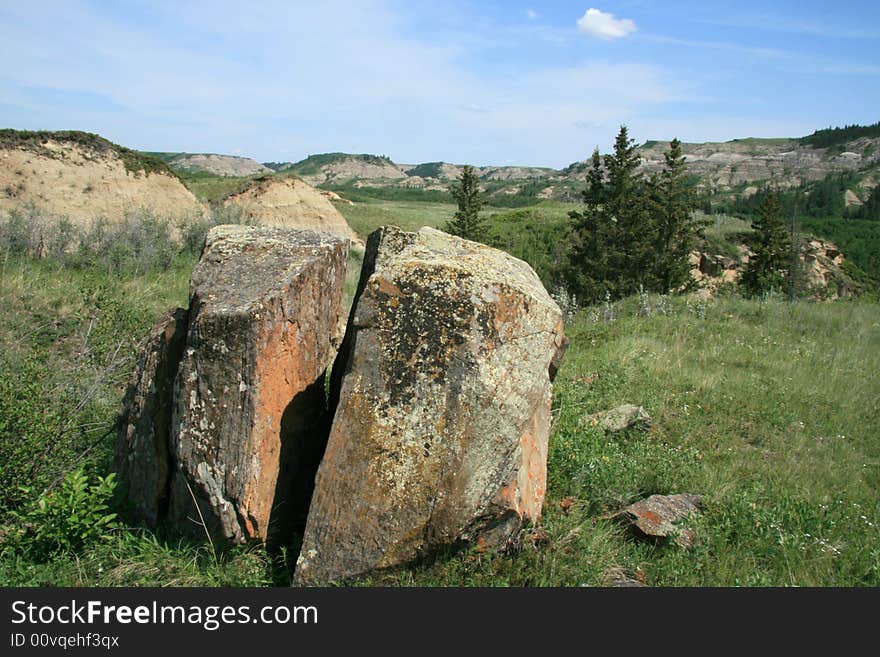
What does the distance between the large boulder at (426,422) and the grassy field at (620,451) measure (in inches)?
11.1

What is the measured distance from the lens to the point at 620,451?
568 centimetres

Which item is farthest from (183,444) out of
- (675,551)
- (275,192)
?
(275,192)

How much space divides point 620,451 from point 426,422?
287 cm

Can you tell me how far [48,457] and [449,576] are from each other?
3363mm

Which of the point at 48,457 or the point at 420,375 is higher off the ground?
the point at 420,375

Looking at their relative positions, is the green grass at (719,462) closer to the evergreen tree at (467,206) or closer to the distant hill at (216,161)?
the evergreen tree at (467,206)

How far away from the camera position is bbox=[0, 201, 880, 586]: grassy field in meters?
3.78

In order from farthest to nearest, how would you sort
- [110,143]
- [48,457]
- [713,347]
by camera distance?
1. [110,143]
2. [713,347]
3. [48,457]

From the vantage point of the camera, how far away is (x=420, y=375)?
11.9 ft

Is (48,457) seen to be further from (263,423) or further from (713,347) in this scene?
(713,347)

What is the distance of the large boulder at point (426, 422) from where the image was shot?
11.5 feet

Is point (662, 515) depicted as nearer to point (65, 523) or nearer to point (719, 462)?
point (719, 462)

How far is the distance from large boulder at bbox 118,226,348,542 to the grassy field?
0.35 meters

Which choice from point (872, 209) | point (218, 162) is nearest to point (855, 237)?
point (872, 209)
